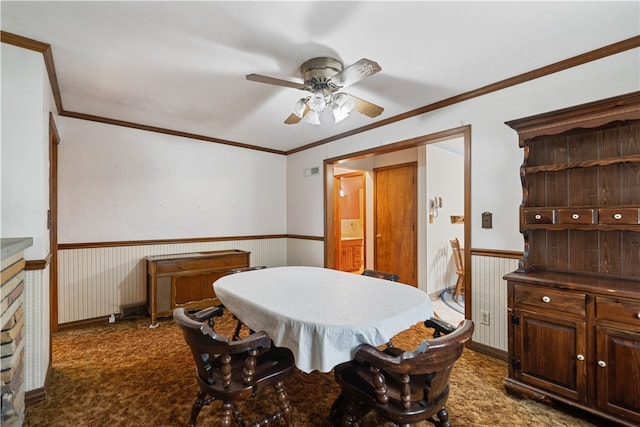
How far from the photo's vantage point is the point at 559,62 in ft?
7.38

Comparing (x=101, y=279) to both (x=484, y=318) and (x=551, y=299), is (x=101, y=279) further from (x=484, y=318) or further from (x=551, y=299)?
→ (x=551, y=299)

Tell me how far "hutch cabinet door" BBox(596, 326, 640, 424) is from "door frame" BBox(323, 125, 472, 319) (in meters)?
1.11

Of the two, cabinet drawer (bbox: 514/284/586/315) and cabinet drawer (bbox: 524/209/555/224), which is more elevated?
cabinet drawer (bbox: 524/209/555/224)

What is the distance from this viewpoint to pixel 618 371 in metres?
1.69

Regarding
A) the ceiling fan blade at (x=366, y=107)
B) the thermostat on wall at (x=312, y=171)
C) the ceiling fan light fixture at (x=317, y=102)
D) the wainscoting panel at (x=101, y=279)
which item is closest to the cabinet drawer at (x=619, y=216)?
the ceiling fan blade at (x=366, y=107)

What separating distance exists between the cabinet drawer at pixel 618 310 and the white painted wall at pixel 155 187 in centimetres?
415

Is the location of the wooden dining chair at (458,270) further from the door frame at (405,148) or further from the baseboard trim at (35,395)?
the baseboard trim at (35,395)

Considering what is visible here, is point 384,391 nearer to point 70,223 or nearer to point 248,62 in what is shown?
point 248,62

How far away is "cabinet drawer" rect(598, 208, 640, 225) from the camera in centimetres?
179

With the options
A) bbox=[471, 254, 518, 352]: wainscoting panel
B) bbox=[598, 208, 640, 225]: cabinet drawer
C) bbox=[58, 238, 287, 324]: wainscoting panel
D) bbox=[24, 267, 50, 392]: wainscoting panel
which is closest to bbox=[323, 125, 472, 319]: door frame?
bbox=[471, 254, 518, 352]: wainscoting panel

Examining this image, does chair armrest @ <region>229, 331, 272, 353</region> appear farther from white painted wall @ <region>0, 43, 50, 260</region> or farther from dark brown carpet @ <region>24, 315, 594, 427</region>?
white painted wall @ <region>0, 43, 50, 260</region>

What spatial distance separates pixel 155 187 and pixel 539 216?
4.16m

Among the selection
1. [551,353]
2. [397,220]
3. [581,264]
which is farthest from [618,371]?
[397,220]

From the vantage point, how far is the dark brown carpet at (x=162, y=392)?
6.13 feet
